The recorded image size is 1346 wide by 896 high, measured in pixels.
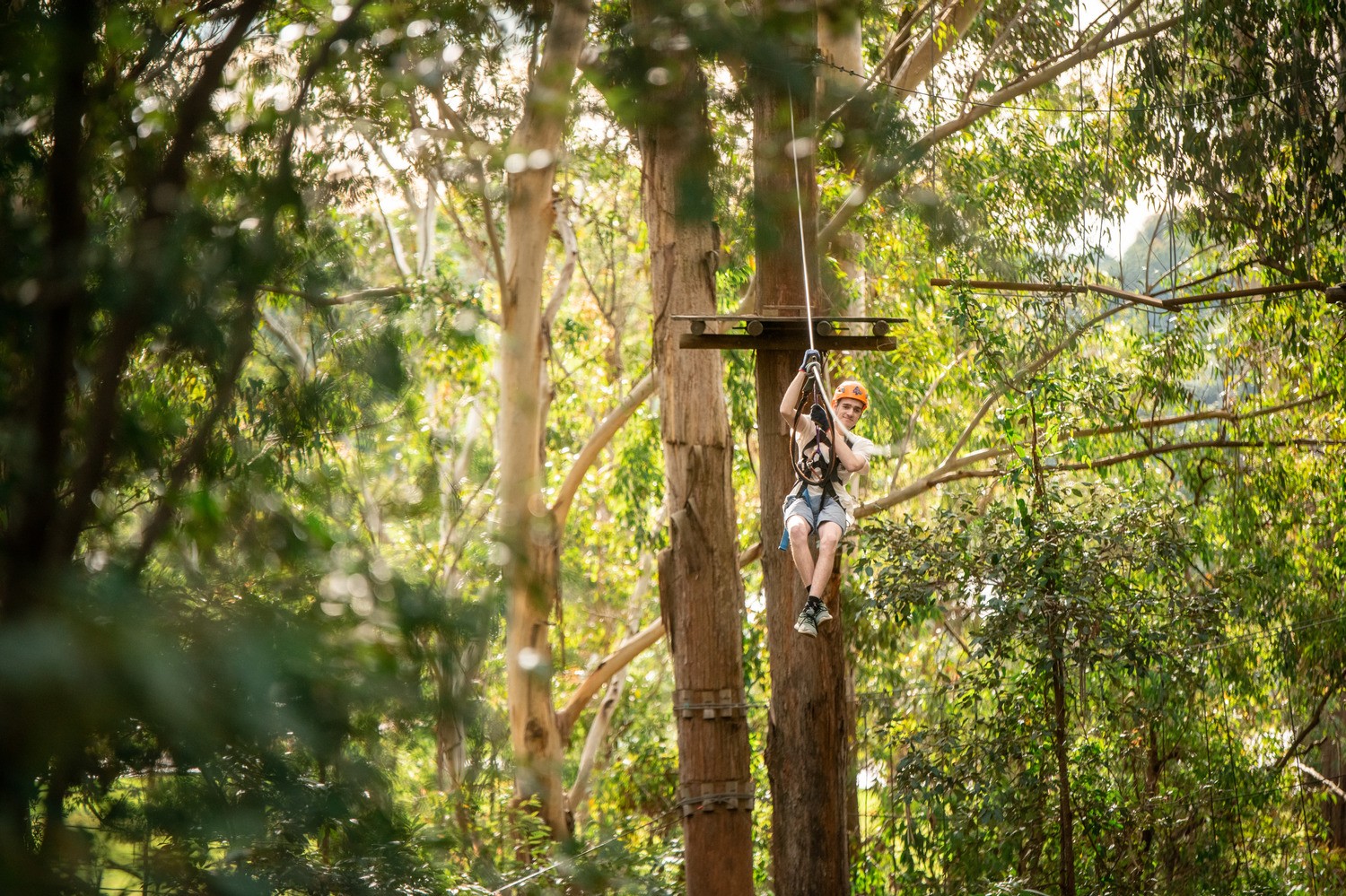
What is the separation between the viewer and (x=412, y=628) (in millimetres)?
1562

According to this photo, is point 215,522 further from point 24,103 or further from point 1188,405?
point 1188,405

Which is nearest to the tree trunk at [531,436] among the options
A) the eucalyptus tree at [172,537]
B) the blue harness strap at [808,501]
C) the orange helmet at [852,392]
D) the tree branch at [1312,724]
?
the eucalyptus tree at [172,537]

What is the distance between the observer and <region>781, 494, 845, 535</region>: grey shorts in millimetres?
5887

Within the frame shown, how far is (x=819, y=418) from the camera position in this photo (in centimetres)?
583

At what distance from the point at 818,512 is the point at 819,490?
106 mm

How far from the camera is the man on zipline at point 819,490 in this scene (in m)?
5.82

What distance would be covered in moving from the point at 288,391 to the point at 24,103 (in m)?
0.49

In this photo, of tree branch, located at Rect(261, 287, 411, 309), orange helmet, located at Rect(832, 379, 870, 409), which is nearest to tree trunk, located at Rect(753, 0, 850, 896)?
orange helmet, located at Rect(832, 379, 870, 409)

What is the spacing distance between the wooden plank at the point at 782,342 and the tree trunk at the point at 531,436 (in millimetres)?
815

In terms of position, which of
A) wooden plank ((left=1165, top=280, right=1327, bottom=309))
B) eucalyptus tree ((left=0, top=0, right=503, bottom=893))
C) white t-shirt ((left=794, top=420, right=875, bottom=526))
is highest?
wooden plank ((left=1165, top=280, right=1327, bottom=309))

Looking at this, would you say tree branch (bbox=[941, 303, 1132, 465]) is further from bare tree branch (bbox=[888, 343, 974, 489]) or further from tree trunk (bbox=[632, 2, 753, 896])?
tree trunk (bbox=[632, 2, 753, 896])

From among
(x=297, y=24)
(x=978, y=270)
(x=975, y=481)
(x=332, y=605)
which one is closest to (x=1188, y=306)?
(x=978, y=270)

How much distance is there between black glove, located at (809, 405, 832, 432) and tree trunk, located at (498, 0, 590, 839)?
1230 mm

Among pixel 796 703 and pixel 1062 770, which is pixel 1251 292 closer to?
pixel 1062 770
